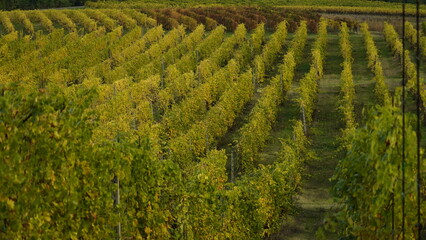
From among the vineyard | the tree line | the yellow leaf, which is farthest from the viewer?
the tree line

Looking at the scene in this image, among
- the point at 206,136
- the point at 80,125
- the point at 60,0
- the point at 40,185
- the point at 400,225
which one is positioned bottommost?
the point at 60,0

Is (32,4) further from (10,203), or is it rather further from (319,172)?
(10,203)

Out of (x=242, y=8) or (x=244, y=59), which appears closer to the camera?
(x=244, y=59)

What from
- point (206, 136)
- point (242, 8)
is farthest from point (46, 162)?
point (242, 8)

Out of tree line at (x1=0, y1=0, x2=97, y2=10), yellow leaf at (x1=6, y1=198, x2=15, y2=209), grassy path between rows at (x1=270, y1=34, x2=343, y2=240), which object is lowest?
tree line at (x1=0, y1=0, x2=97, y2=10)

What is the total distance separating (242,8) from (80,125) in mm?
53426

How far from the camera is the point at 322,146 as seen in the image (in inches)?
993

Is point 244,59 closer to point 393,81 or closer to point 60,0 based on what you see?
point 393,81

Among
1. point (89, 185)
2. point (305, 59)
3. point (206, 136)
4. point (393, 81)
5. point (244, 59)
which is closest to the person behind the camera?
point (89, 185)

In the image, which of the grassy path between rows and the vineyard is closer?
the vineyard

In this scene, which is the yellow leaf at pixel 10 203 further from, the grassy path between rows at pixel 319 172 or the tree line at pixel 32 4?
the tree line at pixel 32 4

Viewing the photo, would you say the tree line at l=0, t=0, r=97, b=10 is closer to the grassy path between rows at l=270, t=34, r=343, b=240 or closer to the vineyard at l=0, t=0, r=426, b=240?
the vineyard at l=0, t=0, r=426, b=240

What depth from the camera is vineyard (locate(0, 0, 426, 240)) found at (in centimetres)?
829

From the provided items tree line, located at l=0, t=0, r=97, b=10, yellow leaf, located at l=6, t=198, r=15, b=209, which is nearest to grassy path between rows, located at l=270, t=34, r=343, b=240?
yellow leaf, located at l=6, t=198, r=15, b=209
